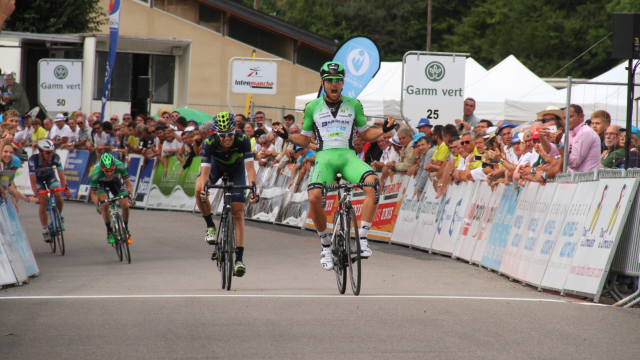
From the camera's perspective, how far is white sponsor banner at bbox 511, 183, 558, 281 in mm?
11359

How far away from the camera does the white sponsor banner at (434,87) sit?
680 inches

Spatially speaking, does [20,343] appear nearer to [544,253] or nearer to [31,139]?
[544,253]

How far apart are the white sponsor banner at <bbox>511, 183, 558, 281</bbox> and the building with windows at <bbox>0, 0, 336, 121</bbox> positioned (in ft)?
93.1

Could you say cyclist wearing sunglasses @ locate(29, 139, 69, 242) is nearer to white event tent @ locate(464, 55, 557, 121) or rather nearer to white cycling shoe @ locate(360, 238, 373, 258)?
white cycling shoe @ locate(360, 238, 373, 258)

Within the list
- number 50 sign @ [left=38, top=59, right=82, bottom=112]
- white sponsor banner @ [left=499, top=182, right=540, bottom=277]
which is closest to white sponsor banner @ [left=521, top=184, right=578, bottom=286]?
white sponsor banner @ [left=499, top=182, right=540, bottom=277]

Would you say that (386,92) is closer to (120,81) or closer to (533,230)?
(120,81)

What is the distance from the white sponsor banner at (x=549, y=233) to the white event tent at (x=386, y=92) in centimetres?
1710

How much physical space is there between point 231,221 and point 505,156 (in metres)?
4.72

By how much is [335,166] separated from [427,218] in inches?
237

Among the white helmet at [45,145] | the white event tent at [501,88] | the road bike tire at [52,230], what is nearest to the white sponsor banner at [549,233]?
the road bike tire at [52,230]

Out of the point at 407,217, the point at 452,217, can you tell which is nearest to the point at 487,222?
the point at 452,217

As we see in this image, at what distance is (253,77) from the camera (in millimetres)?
24391

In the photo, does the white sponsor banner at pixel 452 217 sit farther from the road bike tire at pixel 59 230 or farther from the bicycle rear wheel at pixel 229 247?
the road bike tire at pixel 59 230

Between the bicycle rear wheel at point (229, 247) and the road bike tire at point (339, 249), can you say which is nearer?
the road bike tire at point (339, 249)
